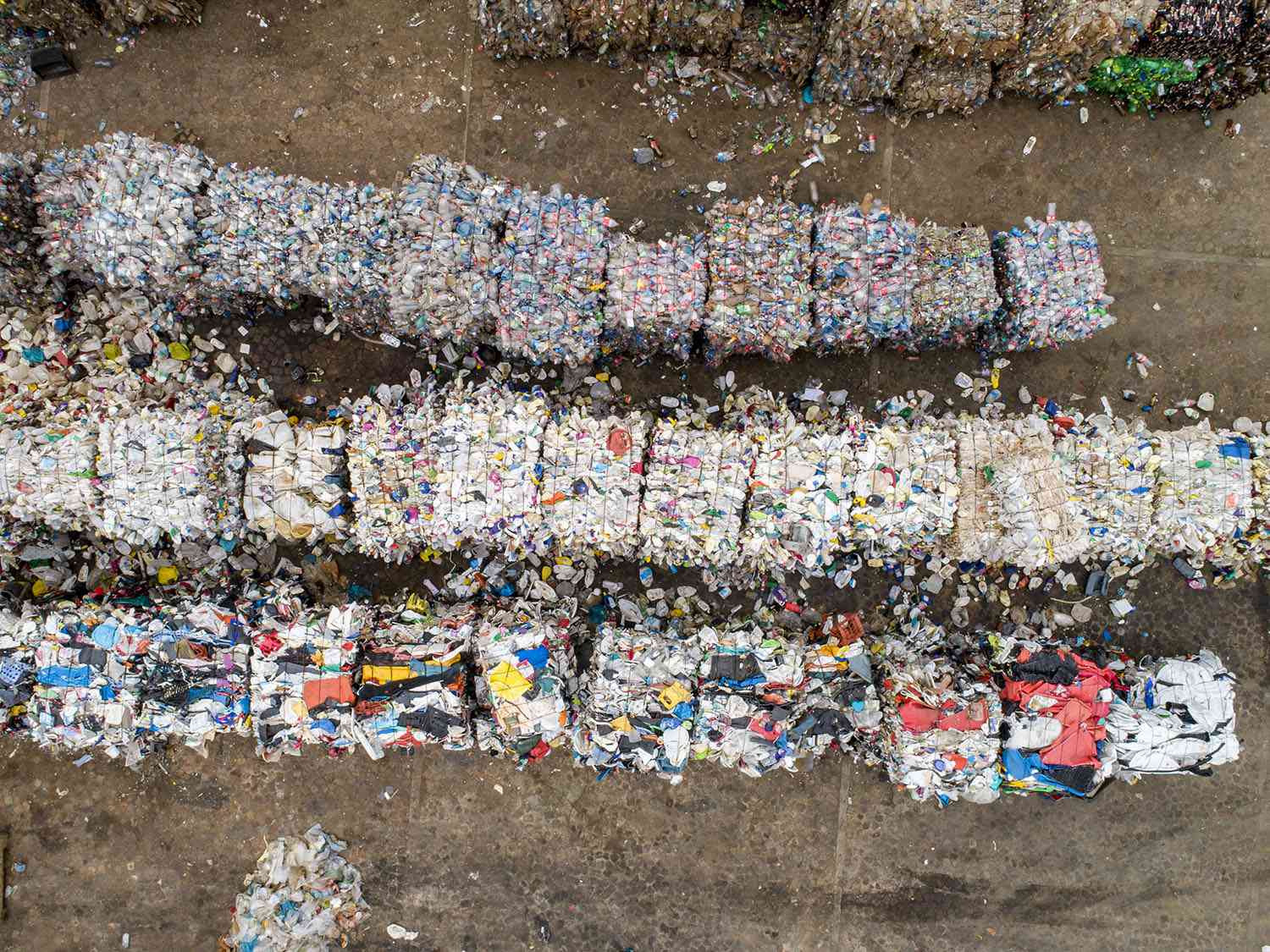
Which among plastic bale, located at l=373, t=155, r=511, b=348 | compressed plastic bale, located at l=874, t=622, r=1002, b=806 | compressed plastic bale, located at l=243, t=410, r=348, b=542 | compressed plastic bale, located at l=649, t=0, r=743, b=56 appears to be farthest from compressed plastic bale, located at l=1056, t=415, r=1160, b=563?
compressed plastic bale, located at l=243, t=410, r=348, b=542

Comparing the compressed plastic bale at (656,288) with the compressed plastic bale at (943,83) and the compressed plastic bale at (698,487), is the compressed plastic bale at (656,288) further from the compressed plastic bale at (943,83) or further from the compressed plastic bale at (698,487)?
the compressed plastic bale at (943,83)

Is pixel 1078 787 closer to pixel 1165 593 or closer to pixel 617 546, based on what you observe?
pixel 1165 593

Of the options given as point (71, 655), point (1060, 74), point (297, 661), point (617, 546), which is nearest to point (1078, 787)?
point (617, 546)

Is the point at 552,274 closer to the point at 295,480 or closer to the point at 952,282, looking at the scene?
the point at 295,480

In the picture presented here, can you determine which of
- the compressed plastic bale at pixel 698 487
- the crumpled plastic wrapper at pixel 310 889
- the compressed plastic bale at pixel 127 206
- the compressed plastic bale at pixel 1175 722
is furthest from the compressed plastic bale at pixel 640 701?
the compressed plastic bale at pixel 127 206

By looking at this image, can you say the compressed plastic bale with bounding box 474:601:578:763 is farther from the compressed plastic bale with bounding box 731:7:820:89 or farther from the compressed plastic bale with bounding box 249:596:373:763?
the compressed plastic bale with bounding box 731:7:820:89
